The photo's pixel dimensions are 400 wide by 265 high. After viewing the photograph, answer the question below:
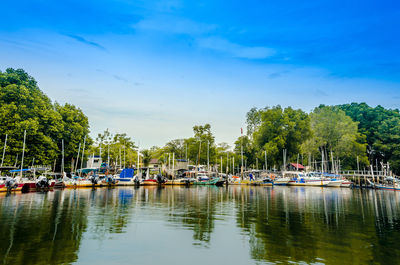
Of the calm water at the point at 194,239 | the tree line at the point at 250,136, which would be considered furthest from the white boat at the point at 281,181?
the calm water at the point at 194,239

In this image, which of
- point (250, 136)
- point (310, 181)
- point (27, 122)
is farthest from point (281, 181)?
point (27, 122)

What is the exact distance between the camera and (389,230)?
13148 millimetres

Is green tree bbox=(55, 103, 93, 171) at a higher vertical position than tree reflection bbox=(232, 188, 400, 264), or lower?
higher

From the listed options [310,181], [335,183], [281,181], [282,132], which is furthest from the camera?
[282,132]

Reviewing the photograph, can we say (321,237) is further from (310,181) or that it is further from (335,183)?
(310,181)

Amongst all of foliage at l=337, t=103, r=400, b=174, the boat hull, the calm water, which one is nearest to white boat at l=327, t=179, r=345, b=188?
foliage at l=337, t=103, r=400, b=174

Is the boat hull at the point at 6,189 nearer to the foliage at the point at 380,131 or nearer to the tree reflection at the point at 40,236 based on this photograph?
the tree reflection at the point at 40,236

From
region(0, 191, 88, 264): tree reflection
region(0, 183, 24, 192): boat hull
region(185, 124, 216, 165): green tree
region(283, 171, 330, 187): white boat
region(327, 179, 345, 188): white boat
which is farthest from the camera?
region(185, 124, 216, 165): green tree

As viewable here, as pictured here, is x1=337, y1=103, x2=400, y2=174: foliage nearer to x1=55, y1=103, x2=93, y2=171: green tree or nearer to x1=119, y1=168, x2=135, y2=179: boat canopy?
x1=119, y1=168, x2=135, y2=179: boat canopy

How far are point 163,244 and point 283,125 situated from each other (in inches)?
2465

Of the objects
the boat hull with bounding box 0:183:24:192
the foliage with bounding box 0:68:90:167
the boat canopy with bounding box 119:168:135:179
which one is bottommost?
the boat hull with bounding box 0:183:24:192

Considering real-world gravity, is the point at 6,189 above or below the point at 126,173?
below

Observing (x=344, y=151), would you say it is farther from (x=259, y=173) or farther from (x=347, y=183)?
(x=259, y=173)

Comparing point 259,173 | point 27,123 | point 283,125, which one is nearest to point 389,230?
point 27,123
